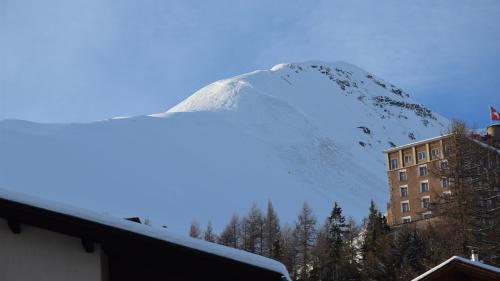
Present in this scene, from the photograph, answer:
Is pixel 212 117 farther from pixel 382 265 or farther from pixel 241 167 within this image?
pixel 382 265

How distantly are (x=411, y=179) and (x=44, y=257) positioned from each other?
6213cm

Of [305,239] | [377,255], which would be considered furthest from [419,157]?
[377,255]

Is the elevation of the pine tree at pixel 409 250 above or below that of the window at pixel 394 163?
below

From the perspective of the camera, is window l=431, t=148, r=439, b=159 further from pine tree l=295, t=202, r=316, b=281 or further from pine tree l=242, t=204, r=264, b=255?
pine tree l=242, t=204, r=264, b=255

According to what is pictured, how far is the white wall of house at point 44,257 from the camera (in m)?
9.58

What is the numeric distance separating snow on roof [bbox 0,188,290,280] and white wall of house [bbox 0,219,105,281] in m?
0.62

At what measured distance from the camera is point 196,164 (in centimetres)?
12562

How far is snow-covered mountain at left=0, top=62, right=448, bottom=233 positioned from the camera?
99.4 meters

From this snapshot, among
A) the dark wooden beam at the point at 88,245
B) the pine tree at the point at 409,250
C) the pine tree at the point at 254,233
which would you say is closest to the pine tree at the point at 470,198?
the pine tree at the point at 409,250

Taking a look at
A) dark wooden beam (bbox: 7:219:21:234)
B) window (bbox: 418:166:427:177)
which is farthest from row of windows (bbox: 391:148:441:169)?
dark wooden beam (bbox: 7:219:21:234)

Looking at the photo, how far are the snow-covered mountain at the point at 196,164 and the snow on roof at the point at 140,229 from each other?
81.0m

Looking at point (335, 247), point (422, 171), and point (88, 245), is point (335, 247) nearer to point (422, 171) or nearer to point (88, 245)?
point (422, 171)

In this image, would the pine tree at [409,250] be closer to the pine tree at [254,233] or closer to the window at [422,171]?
the pine tree at [254,233]

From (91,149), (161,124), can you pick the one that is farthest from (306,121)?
(91,149)
